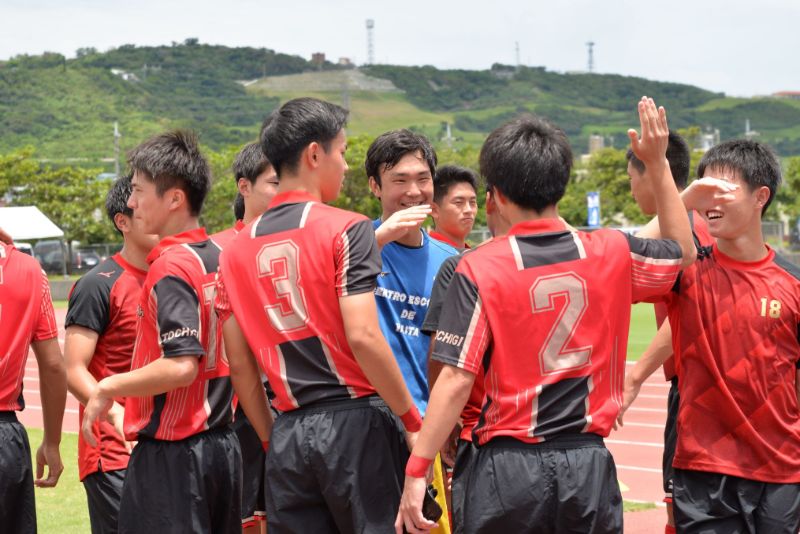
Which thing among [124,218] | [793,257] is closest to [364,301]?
[124,218]

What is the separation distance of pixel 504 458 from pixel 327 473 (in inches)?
23.7

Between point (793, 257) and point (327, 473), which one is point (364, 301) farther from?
point (793, 257)

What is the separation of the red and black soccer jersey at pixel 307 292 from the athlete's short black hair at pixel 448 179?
2.12 meters

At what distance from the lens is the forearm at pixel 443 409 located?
3363 millimetres

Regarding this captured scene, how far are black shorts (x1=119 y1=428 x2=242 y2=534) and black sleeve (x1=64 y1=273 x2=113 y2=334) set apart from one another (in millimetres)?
781

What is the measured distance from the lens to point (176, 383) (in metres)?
3.87

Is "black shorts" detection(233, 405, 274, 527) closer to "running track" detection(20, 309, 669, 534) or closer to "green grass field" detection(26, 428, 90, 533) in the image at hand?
"green grass field" detection(26, 428, 90, 533)

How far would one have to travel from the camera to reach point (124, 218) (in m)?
5.07

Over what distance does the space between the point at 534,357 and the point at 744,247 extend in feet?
4.06

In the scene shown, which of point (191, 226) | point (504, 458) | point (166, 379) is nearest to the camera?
point (504, 458)

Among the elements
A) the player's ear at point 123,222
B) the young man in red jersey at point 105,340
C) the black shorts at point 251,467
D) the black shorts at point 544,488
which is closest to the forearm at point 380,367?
the black shorts at point 544,488

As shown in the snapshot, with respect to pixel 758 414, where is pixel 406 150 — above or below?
above

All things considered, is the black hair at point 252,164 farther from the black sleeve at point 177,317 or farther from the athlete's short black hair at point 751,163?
the athlete's short black hair at point 751,163

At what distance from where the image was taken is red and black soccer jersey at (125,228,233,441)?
3929 mm
